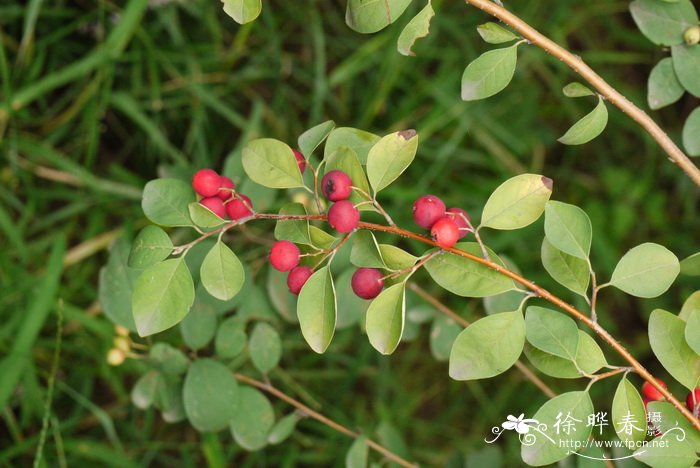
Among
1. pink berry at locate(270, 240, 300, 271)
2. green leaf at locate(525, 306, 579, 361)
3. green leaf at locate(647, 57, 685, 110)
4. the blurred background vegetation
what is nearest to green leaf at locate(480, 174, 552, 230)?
green leaf at locate(525, 306, 579, 361)

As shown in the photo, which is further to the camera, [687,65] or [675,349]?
[687,65]

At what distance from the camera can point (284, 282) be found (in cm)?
107

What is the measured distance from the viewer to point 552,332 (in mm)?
775

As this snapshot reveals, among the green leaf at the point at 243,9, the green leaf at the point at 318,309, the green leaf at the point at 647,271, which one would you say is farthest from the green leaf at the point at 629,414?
the green leaf at the point at 243,9

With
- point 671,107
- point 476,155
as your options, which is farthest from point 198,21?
point 671,107

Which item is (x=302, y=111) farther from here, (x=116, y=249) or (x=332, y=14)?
(x=116, y=249)

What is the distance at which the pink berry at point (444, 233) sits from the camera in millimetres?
729

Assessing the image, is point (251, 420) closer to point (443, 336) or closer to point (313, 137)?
point (443, 336)

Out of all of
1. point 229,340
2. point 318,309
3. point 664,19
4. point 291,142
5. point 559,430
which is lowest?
point 559,430

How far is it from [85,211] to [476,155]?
38.5 inches

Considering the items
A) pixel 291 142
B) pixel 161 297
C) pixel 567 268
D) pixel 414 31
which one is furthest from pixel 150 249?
pixel 291 142

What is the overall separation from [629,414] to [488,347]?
177 millimetres

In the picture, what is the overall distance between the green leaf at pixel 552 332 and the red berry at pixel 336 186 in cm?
25

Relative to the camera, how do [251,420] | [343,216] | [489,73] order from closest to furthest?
[343,216] < [489,73] < [251,420]
